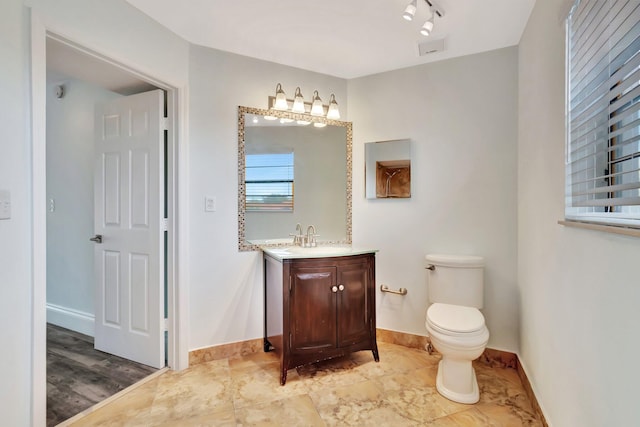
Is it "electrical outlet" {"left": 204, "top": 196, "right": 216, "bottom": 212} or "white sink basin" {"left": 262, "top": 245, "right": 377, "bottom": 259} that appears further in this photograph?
"electrical outlet" {"left": 204, "top": 196, "right": 216, "bottom": 212}

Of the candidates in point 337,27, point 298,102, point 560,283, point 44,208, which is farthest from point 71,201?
point 560,283

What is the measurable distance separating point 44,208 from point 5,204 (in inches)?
6.1

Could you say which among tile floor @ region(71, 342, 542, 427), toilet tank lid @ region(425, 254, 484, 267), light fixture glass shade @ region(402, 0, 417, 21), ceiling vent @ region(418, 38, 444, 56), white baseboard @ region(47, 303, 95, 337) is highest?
ceiling vent @ region(418, 38, 444, 56)

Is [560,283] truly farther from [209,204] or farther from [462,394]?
[209,204]

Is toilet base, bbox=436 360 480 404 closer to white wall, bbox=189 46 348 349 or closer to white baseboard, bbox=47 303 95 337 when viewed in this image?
white wall, bbox=189 46 348 349

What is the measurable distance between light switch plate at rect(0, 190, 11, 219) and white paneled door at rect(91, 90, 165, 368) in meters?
0.89

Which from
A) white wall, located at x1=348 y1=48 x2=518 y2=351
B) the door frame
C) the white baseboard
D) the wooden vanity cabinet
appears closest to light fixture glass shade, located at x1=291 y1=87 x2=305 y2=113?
white wall, located at x1=348 y1=48 x2=518 y2=351

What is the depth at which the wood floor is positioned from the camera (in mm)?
1804

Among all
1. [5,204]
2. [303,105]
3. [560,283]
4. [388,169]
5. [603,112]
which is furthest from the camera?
[388,169]

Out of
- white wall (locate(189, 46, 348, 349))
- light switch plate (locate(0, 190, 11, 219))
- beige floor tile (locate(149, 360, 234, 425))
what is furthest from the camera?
white wall (locate(189, 46, 348, 349))

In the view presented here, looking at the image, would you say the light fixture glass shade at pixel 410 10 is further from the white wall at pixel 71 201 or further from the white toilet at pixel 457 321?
the white wall at pixel 71 201

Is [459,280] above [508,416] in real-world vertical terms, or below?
above

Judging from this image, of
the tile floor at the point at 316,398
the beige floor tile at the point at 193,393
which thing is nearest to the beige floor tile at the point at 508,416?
the tile floor at the point at 316,398

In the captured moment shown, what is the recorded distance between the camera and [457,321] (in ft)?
6.22
